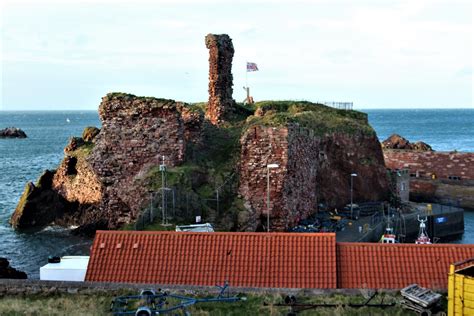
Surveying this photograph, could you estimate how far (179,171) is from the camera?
105ft

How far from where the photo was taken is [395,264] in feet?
59.8

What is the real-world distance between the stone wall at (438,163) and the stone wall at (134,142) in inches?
1427

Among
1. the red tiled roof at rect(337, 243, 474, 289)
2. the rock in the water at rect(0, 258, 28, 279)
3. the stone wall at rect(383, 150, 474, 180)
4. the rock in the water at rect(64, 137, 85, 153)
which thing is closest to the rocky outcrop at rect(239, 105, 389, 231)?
the rock in the water at rect(0, 258, 28, 279)

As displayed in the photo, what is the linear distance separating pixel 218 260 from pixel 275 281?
189 centimetres

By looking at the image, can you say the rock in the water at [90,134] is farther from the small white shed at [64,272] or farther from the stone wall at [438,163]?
the stone wall at [438,163]

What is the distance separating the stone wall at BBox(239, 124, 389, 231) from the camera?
32.3 metres

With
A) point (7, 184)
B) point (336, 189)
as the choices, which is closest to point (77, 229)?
point (336, 189)

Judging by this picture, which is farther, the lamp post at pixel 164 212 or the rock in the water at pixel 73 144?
the rock in the water at pixel 73 144

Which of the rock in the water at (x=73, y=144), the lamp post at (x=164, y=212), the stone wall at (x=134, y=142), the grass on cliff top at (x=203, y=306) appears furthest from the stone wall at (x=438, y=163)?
the grass on cliff top at (x=203, y=306)

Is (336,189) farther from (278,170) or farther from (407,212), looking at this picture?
(278,170)

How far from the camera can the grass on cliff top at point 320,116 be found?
41350mm

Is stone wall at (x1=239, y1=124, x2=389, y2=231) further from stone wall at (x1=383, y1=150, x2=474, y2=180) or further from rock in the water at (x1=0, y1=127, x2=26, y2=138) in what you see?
rock in the water at (x1=0, y1=127, x2=26, y2=138)

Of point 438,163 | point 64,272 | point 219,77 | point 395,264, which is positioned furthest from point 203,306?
point 438,163

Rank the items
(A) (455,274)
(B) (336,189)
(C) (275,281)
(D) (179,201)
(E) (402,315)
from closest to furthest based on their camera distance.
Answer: (A) (455,274) < (E) (402,315) < (C) (275,281) < (D) (179,201) < (B) (336,189)
